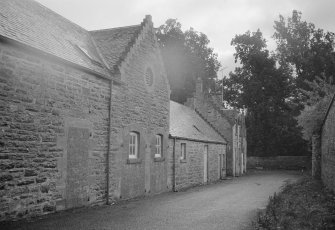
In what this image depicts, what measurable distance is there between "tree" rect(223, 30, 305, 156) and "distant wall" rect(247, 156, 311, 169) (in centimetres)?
182

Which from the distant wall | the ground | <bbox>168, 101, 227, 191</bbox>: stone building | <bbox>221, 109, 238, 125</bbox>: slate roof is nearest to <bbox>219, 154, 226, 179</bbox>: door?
<bbox>168, 101, 227, 191</bbox>: stone building

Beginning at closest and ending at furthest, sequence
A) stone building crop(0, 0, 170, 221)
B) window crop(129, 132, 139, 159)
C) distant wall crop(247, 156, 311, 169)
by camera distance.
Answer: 1. stone building crop(0, 0, 170, 221)
2. window crop(129, 132, 139, 159)
3. distant wall crop(247, 156, 311, 169)

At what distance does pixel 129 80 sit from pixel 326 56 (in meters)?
37.8

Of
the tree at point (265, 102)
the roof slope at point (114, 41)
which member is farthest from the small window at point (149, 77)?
the tree at point (265, 102)

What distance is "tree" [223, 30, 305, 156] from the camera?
152 feet

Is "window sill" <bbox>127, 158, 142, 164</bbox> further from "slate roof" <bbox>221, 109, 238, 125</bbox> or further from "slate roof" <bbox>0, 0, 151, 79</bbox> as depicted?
"slate roof" <bbox>221, 109, 238, 125</bbox>

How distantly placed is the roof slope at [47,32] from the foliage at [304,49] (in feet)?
120

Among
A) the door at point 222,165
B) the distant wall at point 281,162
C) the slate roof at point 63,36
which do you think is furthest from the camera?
the distant wall at point 281,162

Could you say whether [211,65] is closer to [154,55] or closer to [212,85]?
[212,85]

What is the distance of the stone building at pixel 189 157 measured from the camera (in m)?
19.6

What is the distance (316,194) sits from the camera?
1445 cm

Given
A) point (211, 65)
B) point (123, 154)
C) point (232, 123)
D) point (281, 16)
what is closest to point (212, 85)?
point (211, 65)

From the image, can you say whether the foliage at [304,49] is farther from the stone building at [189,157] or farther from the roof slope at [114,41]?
the roof slope at [114,41]

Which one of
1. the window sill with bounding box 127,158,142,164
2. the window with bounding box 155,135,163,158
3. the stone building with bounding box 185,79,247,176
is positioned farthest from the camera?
the stone building with bounding box 185,79,247,176
